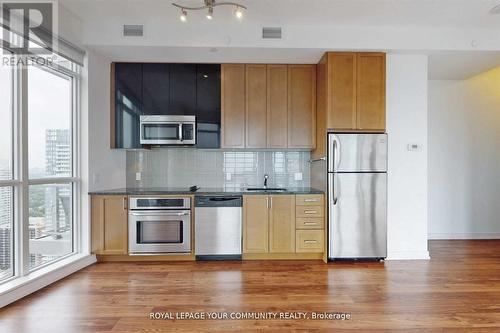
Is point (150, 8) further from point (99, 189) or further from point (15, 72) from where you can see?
point (99, 189)

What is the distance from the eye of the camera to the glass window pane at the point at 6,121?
269 cm

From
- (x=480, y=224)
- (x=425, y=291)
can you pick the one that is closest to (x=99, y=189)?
(x=425, y=291)

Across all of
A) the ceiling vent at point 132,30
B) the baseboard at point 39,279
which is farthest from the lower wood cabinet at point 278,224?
the ceiling vent at point 132,30

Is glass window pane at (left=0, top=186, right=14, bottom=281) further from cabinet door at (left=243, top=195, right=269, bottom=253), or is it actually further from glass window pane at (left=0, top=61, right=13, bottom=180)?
cabinet door at (left=243, top=195, right=269, bottom=253)

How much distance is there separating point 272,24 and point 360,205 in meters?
2.38

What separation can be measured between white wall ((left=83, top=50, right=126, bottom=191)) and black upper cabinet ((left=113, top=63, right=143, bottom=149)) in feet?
0.40

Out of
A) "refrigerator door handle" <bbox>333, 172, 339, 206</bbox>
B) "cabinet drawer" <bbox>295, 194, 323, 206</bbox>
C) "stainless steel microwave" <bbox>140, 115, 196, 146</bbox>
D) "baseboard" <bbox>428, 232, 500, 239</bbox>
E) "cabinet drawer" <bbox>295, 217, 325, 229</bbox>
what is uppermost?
"stainless steel microwave" <bbox>140, 115, 196, 146</bbox>

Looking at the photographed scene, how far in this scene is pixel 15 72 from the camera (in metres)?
2.79

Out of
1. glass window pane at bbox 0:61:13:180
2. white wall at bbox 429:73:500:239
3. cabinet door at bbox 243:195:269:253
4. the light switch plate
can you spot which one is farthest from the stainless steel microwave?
white wall at bbox 429:73:500:239

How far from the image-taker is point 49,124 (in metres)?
3.25

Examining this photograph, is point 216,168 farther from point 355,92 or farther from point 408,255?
point 408,255

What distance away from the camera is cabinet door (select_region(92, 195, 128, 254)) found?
3684 mm

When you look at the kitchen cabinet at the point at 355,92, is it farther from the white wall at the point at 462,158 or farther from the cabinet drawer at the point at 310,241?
the white wall at the point at 462,158

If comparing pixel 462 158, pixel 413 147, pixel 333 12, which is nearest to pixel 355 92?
pixel 333 12
